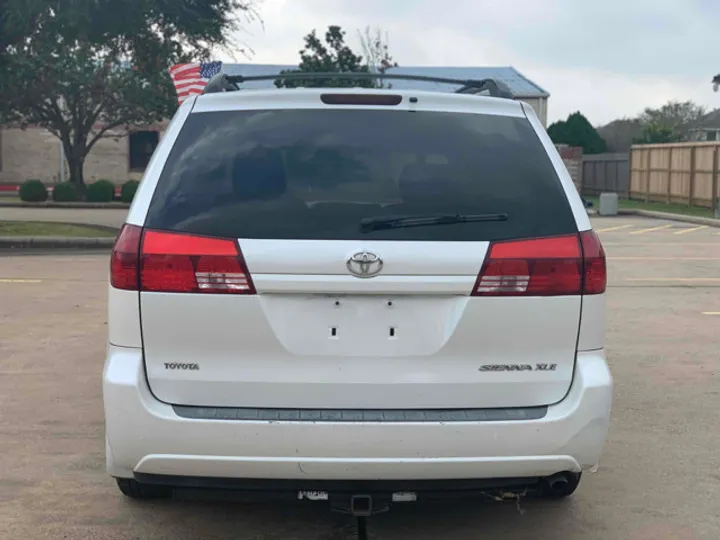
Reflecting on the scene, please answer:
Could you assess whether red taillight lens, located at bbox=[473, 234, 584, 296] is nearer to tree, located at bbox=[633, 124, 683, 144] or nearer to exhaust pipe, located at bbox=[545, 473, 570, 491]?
exhaust pipe, located at bbox=[545, 473, 570, 491]

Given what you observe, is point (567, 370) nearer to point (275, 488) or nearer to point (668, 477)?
point (275, 488)

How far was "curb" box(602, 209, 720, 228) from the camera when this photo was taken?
2468cm

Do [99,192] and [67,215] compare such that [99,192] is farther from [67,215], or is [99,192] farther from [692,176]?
[692,176]

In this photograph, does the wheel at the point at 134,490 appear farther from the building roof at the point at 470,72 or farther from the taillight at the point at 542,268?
the building roof at the point at 470,72

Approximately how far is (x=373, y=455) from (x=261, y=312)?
66cm

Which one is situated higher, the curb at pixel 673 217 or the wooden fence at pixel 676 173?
the wooden fence at pixel 676 173

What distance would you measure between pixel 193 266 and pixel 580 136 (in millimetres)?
45368

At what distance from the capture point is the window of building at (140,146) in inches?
1681

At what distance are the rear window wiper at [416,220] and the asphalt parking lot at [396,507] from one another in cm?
123

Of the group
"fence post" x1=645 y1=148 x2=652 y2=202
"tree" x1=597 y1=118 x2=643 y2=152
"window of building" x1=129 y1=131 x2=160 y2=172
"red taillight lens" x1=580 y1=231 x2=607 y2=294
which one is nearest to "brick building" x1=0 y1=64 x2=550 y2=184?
"window of building" x1=129 y1=131 x2=160 y2=172

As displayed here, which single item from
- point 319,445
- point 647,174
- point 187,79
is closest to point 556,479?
point 319,445

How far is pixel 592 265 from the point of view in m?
3.30

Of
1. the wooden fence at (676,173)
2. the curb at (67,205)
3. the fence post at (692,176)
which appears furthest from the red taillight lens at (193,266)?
the fence post at (692,176)

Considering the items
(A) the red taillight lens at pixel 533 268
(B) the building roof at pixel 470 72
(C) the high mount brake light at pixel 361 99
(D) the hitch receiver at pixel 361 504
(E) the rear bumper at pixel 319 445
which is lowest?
(D) the hitch receiver at pixel 361 504
